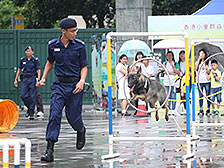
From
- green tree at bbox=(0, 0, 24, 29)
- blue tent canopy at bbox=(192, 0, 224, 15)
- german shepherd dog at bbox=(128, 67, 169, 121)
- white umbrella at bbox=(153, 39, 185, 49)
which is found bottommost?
german shepherd dog at bbox=(128, 67, 169, 121)

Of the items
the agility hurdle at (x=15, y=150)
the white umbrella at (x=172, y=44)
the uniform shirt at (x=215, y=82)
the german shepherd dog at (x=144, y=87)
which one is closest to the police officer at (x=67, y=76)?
the german shepherd dog at (x=144, y=87)

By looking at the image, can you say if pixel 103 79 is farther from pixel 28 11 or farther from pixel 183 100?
pixel 28 11

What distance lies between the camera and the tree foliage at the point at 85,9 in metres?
33.0

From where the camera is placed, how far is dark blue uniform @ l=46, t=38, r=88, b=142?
32.3 feet

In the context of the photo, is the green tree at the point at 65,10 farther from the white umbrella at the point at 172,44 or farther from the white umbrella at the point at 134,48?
the white umbrella at the point at 134,48

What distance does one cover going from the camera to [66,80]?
390 inches

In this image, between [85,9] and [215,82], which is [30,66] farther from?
[85,9]

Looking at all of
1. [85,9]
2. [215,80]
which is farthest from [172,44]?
[85,9]

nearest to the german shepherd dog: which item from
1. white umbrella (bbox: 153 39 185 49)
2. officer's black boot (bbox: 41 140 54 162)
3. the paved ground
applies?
the paved ground

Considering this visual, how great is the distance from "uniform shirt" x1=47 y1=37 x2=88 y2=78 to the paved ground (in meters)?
1.32

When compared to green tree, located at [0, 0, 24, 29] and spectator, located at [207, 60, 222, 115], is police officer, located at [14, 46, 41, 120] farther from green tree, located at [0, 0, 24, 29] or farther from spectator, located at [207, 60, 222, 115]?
green tree, located at [0, 0, 24, 29]

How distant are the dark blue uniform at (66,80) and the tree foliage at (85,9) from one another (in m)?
23.0

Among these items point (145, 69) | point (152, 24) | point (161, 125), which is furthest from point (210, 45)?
point (145, 69)

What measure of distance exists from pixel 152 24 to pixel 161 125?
14.7ft
